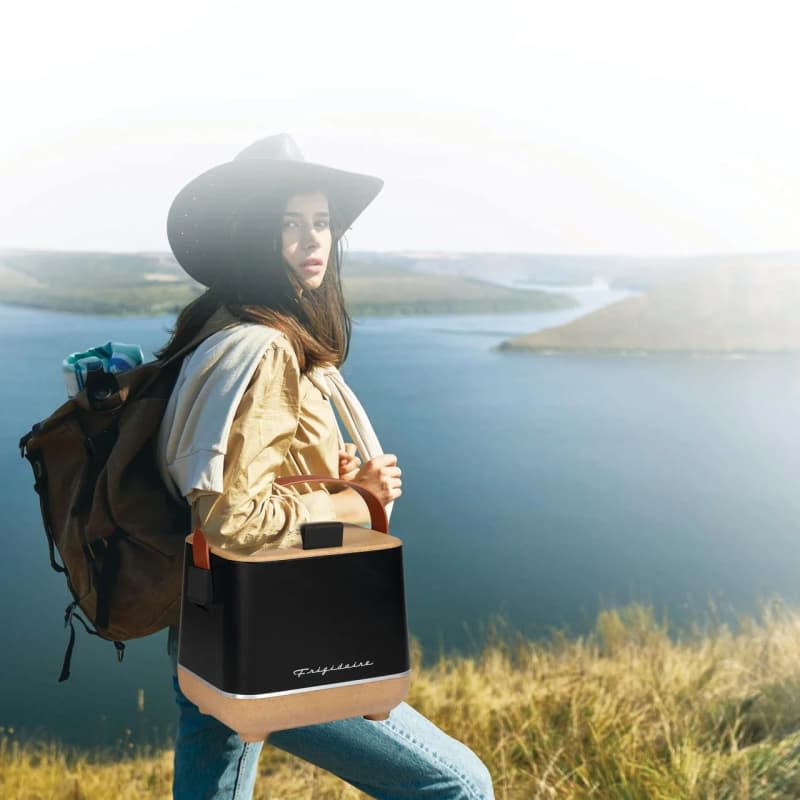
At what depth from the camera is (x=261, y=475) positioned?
1050 mm

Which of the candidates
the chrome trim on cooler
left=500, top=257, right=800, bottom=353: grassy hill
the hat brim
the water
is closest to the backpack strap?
the chrome trim on cooler

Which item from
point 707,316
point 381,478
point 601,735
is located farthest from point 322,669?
point 707,316

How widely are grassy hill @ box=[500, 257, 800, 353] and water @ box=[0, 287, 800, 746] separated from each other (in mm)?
213

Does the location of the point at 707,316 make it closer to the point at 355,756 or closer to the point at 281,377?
the point at 355,756

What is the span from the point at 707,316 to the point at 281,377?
11.5 m

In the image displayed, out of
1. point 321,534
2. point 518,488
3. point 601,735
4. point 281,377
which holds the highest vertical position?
point 281,377

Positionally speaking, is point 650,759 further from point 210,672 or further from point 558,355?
point 558,355

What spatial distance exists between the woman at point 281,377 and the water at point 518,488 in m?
4.79

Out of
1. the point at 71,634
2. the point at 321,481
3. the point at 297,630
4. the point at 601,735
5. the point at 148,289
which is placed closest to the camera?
the point at 297,630

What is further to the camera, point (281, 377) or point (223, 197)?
point (223, 197)

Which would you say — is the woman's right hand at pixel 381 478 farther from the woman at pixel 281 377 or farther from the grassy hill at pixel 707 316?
the grassy hill at pixel 707 316

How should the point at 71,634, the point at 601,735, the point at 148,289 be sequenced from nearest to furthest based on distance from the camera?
the point at 71,634, the point at 601,735, the point at 148,289

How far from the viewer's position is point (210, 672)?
1045 mm

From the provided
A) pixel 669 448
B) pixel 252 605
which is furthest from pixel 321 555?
pixel 669 448
